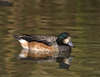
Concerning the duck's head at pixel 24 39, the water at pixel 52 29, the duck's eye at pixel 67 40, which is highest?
the duck's head at pixel 24 39

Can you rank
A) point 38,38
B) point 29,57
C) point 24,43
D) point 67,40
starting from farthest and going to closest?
point 67,40, point 24,43, point 38,38, point 29,57

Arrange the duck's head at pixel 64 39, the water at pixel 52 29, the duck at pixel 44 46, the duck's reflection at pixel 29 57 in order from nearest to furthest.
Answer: the water at pixel 52 29
the duck's reflection at pixel 29 57
the duck at pixel 44 46
the duck's head at pixel 64 39

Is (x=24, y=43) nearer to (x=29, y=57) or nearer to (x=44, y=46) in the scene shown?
(x=44, y=46)

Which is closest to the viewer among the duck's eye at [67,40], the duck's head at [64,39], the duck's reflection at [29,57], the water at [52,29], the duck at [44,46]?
the water at [52,29]

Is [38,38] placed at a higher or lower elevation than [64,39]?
higher

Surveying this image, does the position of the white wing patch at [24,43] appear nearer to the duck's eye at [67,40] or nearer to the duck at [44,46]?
the duck at [44,46]

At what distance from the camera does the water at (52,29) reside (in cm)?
1373

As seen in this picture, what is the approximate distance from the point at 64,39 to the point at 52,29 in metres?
2.65

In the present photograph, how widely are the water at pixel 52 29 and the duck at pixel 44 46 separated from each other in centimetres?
27

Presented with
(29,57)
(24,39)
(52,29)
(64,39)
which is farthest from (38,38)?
(52,29)

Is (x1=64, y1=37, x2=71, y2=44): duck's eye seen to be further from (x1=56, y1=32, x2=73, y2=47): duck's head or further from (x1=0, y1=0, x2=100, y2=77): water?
(x1=0, y1=0, x2=100, y2=77): water

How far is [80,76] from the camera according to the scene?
13211mm

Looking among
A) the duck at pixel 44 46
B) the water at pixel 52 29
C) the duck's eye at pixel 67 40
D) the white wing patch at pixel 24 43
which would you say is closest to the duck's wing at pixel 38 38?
the duck at pixel 44 46

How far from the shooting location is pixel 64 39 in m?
16.9
